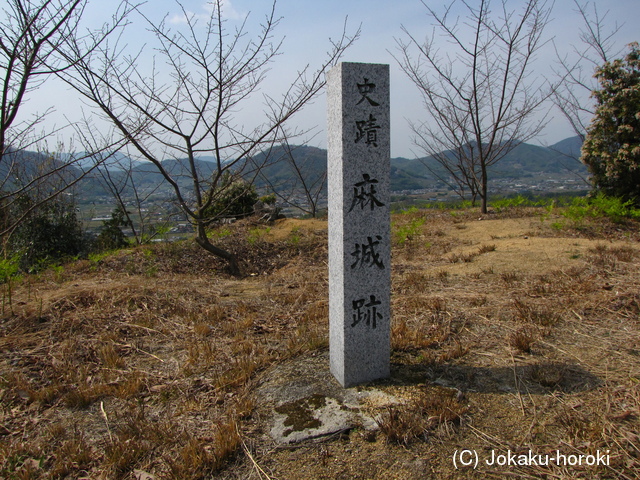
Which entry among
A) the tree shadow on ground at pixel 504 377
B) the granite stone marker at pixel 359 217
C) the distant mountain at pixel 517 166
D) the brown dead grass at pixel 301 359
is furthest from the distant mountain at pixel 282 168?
the tree shadow on ground at pixel 504 377

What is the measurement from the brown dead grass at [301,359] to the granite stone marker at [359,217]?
354 millimetres

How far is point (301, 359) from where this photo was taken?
133 inches

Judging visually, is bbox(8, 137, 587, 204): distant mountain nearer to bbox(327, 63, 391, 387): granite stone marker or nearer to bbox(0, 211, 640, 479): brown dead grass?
bbox(0, 211, 640, 479): brown dead grass

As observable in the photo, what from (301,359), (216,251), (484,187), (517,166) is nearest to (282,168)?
(484,187)

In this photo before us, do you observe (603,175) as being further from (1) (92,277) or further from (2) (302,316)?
(1) (92,277)

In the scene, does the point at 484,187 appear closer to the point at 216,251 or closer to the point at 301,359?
the point at 216,251

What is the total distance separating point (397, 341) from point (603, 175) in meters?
7.86

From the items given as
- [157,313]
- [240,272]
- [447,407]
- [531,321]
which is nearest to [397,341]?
[447,407]

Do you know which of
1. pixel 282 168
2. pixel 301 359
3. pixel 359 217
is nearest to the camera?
pixel 359 217

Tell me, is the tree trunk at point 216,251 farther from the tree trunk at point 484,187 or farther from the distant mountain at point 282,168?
the tree trunk at point 484,187

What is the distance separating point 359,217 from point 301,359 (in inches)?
51.3

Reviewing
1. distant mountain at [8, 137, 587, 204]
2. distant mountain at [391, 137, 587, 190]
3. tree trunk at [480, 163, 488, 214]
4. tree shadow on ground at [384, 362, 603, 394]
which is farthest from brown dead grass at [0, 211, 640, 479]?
distant mountain at [391, 137, 587, 190]

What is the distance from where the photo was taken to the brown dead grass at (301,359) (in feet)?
7.50

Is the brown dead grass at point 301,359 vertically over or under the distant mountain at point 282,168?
under
